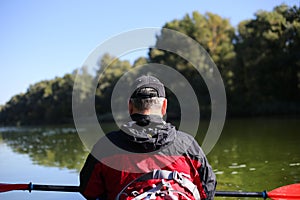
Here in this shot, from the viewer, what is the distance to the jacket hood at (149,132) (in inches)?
102

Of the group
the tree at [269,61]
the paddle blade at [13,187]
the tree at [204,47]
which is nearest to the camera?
the paddle blade at [13,187]

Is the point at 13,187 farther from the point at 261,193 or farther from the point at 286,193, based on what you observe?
the point at 286,193

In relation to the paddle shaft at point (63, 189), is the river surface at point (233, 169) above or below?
below

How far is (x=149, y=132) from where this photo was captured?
2645mm

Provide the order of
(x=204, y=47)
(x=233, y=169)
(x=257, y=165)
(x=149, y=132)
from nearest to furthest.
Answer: (x=149, y=132), (x=233, y=169), (x=257, y=165), (x=204, y=47)

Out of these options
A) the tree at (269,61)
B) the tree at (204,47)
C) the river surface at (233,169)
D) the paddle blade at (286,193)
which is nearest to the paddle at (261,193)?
the paddle blade at (286,193)

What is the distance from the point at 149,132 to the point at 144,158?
191 mm

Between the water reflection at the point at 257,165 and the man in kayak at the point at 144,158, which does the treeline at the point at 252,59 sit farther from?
the man in kayak at the point at 144,158

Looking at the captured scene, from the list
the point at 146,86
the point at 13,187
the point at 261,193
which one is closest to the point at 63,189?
the point at 13,187

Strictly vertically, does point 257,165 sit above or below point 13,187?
below

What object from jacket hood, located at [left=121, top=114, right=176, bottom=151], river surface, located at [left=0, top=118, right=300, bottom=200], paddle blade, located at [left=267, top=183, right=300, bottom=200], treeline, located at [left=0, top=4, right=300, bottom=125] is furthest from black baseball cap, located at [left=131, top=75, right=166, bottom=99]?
treeline, located at [left=0, top=4, right=300, bottom=125]

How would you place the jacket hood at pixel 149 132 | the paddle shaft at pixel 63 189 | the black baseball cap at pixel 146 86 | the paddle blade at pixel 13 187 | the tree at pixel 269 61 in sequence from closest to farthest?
the jacket hood at pixel 149 132 < the black baseball cap at pixel 146 86 < the paddle shaft at pixel 63 189 < the paddle blade at pixel 13 187 < the tree at pixel 269 61

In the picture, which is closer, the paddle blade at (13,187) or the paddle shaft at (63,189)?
the paddle shaft at (63,189)

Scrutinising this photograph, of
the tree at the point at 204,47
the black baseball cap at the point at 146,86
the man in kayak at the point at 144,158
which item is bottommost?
the man in kayak at the point at 144,158
